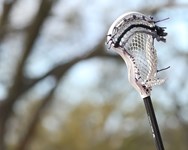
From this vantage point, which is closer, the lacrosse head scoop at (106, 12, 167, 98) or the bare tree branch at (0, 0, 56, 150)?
the lacrosse head scoop at (106, 12, 167, 98)

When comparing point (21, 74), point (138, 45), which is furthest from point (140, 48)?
point (21, 74)

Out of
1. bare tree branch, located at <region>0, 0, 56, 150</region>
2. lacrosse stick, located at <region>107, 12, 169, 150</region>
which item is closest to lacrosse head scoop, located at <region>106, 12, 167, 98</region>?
lacrosse stick, located at <region>107, 12, 169, 150</region>

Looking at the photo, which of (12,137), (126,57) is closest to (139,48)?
(126,57)

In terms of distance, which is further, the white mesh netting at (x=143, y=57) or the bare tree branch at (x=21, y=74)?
the bare tree branch at (x=21, y=74)

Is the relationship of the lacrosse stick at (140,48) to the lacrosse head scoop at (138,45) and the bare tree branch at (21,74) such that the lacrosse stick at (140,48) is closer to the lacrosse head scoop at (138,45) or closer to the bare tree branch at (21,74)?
the lacrosse head scoop at (138,45)

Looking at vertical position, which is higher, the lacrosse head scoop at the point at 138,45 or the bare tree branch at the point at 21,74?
the bare tree branch at the point at 21,74

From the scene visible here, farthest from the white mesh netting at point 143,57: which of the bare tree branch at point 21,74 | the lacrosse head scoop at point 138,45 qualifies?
the bare tree branch at point 21,74

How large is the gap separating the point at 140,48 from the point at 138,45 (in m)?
0.01

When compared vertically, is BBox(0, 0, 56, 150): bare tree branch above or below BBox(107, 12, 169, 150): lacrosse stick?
above

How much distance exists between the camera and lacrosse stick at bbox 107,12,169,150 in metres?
1.48

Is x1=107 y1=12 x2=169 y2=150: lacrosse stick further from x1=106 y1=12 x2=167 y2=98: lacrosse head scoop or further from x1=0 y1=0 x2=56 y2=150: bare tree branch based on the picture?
x1=0 y1=0 x2=56 y2=150: bare tree branch

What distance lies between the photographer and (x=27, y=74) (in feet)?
19.4

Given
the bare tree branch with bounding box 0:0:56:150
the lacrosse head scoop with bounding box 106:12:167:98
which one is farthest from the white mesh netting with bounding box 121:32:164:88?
the bare tree branch with bounding box 0:0:56:150

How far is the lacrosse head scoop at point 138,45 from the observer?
4.88 feet
